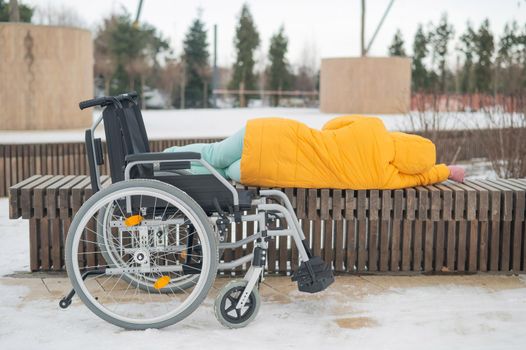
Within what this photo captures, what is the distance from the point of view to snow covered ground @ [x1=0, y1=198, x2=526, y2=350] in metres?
2.89

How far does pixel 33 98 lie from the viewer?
10633 mm

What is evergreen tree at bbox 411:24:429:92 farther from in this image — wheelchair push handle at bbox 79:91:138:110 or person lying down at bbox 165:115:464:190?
wheelchair push handle at bbox 79:91:138:110

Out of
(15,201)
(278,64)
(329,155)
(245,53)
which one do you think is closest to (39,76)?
(15,201)

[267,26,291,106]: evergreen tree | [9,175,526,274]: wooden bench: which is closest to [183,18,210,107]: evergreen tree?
[267,26,291,106]: evergreen tree

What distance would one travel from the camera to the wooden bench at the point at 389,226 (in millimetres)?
3785

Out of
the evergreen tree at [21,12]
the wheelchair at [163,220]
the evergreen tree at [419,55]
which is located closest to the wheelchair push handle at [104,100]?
the wheelchair at [163,220]

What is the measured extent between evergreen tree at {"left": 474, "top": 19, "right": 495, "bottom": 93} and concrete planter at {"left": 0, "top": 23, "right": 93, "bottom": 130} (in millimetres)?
25601

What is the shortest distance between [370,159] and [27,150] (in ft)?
16.7

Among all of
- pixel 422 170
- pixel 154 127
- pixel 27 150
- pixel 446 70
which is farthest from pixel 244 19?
pixel 422 170

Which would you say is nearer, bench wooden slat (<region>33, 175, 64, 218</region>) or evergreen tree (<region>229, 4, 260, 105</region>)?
bench wooden slat (<region>33, 175, 64, 218</region>)

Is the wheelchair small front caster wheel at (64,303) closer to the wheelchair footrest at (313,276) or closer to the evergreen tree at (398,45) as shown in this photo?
the wheelchair footrest at (313,276)

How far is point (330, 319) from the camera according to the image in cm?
319

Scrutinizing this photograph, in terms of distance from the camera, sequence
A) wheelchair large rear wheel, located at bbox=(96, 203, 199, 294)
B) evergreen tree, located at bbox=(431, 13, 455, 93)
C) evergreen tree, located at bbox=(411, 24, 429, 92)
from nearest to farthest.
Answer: wheelchair large rear wheel, located at bbox=(96, 203, 199, 294) → evergreen tree, located at bbox=(411, 24, 429, 92) → evergreen tree, located at bbox=(431, 13, 455, 93)

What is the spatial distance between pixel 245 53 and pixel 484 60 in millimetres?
11062
